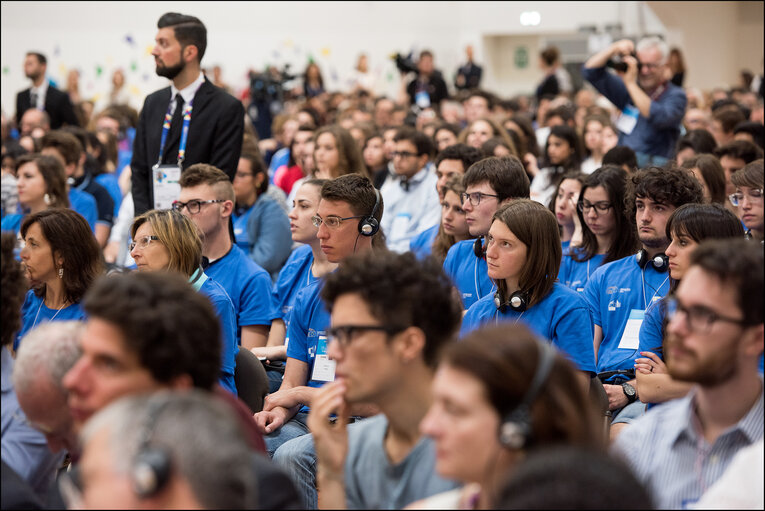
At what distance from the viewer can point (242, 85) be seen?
48.1ft

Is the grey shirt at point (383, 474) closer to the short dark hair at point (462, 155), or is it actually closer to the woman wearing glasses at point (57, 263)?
the woman wearing glasses at point (57, 263)

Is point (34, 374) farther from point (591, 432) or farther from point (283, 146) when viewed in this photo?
point (283, 146)

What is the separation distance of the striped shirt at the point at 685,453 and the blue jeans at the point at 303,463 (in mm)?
1268

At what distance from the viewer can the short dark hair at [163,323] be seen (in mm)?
1803

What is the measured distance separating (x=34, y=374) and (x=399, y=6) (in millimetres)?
14524

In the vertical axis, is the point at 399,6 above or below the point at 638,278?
above

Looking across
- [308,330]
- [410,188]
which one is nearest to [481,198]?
[308,330]

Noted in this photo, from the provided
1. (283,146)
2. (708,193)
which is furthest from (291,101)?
(708,193)

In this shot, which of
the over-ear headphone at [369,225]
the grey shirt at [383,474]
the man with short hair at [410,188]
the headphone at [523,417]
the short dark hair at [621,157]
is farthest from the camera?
the man with short hair at [410,188]

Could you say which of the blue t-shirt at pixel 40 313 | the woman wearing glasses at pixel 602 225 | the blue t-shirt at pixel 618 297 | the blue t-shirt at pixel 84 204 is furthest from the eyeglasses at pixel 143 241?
the blue t-shirt at pixel 84 204

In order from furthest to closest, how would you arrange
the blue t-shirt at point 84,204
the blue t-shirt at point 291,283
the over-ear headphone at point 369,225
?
the blue t-shirt at point 84,204
the blue t-shirt at point 291,283
the over-ear headphone at point 369,225

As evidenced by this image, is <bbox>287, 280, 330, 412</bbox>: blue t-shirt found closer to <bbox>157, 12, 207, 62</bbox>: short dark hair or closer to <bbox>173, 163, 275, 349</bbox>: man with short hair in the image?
<bbox>173, 163, 275, 349</bbox>: man with short hair

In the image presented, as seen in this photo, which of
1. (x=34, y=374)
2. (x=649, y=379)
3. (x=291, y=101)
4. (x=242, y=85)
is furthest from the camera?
(x=242, y=85)

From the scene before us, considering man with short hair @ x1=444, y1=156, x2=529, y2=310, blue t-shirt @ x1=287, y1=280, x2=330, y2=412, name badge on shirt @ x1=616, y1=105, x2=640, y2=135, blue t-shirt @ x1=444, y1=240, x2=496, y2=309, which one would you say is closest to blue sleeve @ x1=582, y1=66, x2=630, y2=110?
name badge on shirt @ x1=616, y1=105, x2=640, y2=135
